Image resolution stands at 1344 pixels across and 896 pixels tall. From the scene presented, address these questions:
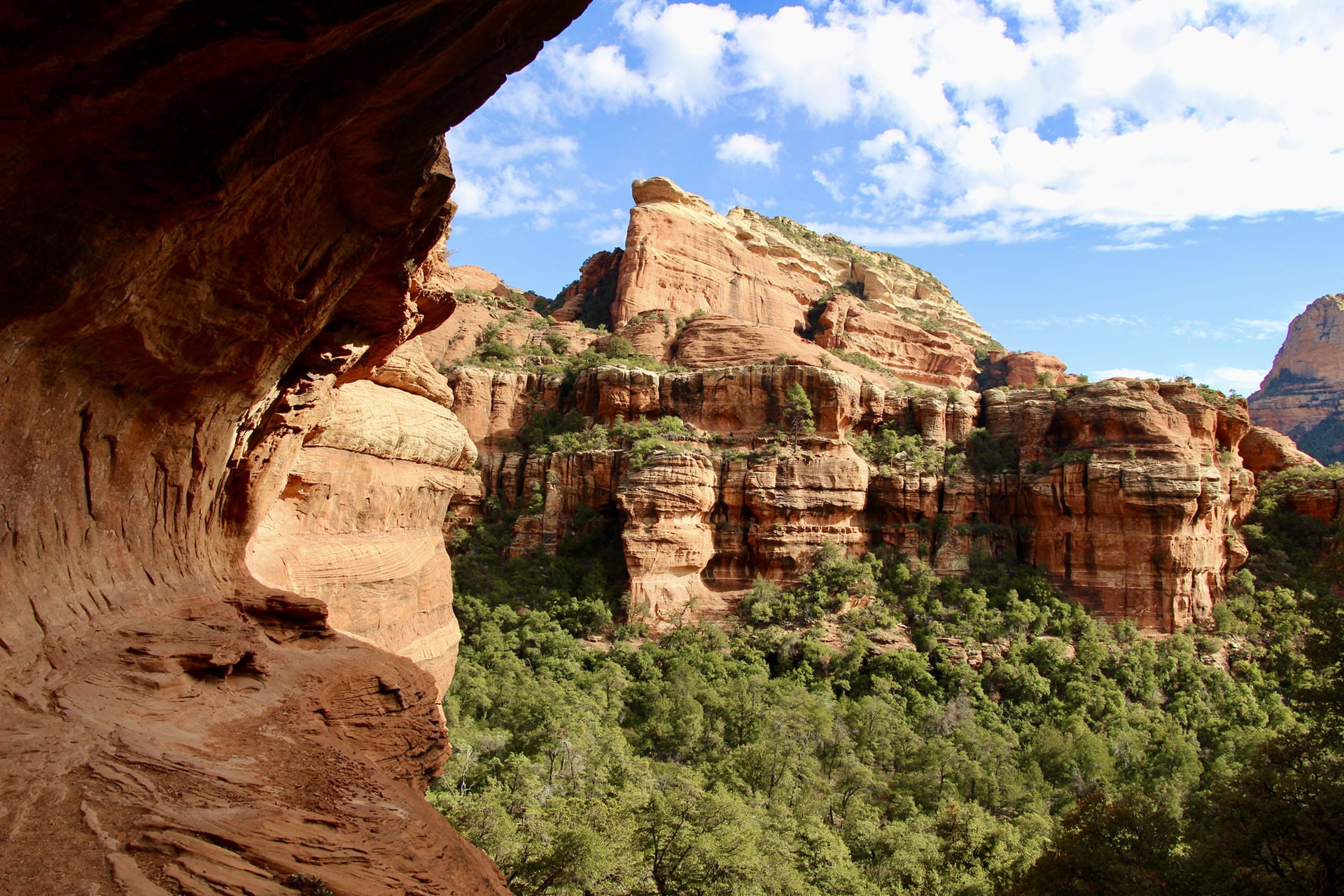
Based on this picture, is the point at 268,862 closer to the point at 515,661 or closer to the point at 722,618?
the point at 515,661

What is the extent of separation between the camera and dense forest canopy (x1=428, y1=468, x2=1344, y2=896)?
533 inches

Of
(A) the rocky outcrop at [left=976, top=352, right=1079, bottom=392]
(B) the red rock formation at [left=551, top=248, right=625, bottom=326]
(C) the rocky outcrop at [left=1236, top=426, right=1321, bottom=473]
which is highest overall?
(B) the red rock formation at [left=551, top=248, right=625, bottom=326]

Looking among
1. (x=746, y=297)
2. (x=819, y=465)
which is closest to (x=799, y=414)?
(x=819, y=465)

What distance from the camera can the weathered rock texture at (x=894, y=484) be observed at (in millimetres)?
34781

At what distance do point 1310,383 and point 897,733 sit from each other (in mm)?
106871

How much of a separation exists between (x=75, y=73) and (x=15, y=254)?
3.42 feet

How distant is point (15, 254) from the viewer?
399cm

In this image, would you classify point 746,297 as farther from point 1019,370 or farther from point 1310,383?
point 1310,383

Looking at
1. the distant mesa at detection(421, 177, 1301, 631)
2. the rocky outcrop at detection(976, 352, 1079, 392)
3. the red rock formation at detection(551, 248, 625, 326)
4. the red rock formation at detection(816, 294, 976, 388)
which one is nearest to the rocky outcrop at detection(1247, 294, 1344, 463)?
the rocky outcrop at detection(976, 352, 1079, 392)

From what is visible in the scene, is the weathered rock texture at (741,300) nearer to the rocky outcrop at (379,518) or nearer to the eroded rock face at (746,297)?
the eroded rock face at (746,297)

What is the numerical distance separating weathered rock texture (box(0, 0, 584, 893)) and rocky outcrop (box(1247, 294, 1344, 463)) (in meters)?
116

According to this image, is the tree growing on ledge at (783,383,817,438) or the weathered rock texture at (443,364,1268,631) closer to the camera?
the weathered rock texture at (443,364,1268,631)

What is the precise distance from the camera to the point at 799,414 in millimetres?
38656

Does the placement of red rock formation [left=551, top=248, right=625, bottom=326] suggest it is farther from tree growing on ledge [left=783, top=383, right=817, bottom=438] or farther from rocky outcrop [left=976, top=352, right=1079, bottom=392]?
rocky outcrop [left=976, top=352, right=1079, bottom=392]
